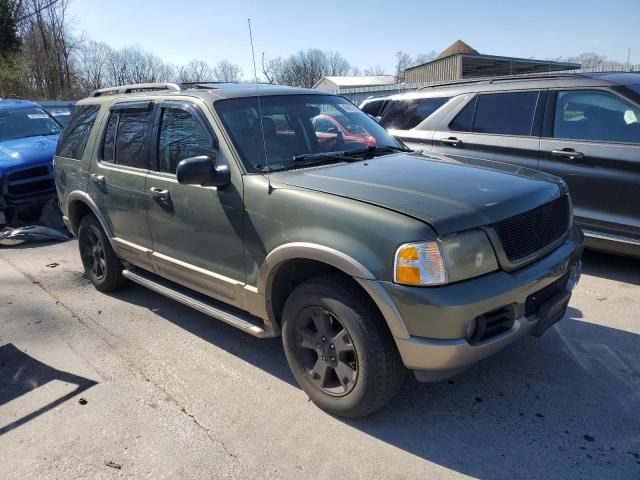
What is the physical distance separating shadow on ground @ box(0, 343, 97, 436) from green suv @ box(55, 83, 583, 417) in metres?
0.93

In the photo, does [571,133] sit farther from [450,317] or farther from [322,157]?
[450,317]

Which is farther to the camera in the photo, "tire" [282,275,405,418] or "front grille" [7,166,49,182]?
"front grille" [7,166,49,182]

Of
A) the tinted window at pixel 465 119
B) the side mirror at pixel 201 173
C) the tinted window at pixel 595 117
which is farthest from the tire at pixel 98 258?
the tinted window at pixel 595 117

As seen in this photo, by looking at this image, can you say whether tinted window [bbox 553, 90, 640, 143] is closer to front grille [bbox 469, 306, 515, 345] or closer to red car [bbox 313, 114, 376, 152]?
red car [bbox 313, 114, 376, 152]

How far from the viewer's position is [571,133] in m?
5.21

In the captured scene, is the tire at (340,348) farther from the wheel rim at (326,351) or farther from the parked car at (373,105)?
the parked car at (373,105)

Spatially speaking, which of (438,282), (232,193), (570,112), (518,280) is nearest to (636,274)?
(570,112)

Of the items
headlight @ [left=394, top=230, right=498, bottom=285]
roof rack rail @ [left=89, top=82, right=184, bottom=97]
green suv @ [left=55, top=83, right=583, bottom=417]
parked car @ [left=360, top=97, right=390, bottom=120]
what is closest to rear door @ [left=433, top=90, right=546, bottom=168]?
green suv @ [left=55, top=83, right=583, bottom=417]

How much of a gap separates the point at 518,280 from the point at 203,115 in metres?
2.29

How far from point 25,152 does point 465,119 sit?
258 inches

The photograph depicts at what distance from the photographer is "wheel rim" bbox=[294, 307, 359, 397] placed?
2883 millimetres

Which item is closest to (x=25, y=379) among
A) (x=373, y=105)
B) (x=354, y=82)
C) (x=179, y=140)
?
(x=179, y=140)

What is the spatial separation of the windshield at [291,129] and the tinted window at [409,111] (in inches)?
92.1

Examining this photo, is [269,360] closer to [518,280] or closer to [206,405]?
[206,405]
